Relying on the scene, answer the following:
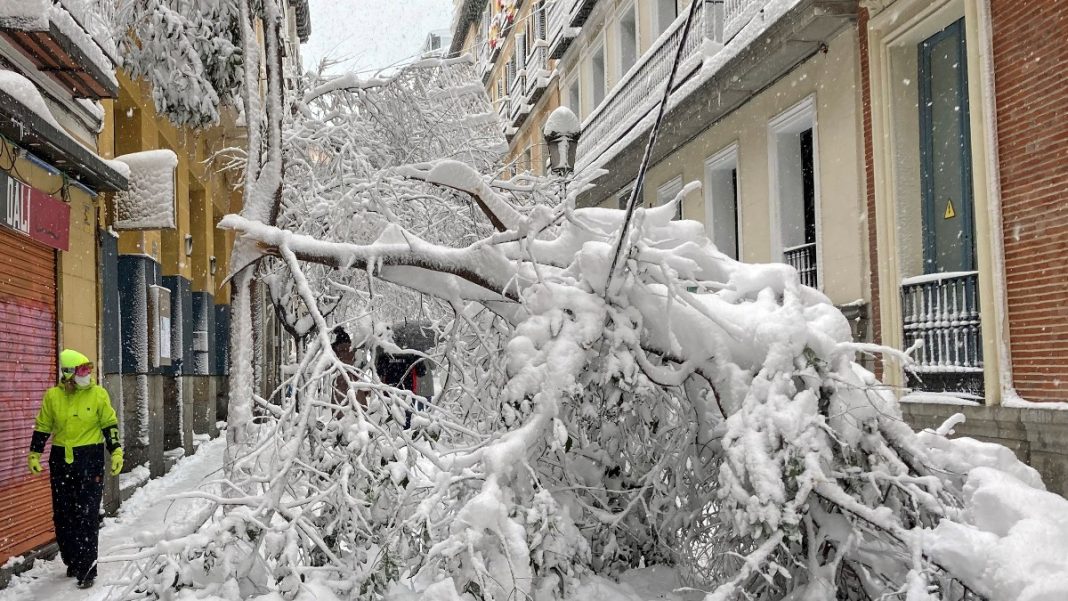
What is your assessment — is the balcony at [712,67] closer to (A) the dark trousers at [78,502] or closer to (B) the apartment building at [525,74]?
(B) the apartment building at [525,74]

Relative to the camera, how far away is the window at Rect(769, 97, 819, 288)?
1243cm

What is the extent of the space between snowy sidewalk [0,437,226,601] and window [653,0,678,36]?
35.6ft

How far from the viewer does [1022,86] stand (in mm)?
7836

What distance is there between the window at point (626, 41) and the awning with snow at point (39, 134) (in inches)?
476

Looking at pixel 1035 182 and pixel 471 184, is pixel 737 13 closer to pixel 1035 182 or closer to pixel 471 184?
pixel 1035 182

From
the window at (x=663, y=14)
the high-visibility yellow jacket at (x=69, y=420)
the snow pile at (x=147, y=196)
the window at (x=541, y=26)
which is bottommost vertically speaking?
the high-visibility yellow jacket at (x=69, y=420)

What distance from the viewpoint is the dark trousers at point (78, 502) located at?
6980mm

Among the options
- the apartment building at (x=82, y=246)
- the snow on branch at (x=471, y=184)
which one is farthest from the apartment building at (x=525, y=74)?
the snow on branch at (x=471, y=184)

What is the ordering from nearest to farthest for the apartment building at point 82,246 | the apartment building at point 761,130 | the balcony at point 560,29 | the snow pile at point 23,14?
the snow pile at point 23,14 → the apartment building at point 82,246 → the apartment building at point 761,130 → the balcony at point 560,29

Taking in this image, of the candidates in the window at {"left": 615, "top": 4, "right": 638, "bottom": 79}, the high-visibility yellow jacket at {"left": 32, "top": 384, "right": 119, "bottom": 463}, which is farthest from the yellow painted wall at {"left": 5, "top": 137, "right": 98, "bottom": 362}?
the window at {"left": 615, "top": 4, "right": 638, "bottom": 79}

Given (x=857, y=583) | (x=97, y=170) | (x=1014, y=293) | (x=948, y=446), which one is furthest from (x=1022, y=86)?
(x=97, y=170)

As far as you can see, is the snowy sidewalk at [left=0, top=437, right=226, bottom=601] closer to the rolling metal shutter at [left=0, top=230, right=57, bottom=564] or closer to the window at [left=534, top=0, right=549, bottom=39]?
the rolling metal shutter at [left=0, top=230, right=57, bottom=564]

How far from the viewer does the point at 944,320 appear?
8891 millimetres

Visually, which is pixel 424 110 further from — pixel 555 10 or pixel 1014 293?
pixel 555 10
